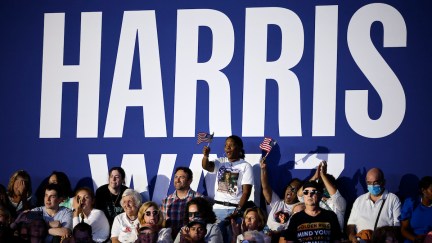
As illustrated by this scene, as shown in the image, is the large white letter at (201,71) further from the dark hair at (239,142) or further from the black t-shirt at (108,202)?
the black t-shirt at (108,202)

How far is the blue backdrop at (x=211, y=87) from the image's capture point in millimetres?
12273

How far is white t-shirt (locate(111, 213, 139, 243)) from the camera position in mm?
11211

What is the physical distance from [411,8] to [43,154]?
16.2 ft

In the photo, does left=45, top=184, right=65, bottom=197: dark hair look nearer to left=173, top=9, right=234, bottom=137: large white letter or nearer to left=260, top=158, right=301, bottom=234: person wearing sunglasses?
left=173, top=9, right=234, bottom=137: large white letter

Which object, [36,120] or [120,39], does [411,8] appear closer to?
[120,39]

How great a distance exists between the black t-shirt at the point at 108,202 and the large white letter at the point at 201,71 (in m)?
1.22

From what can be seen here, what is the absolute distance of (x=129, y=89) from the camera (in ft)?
42.7

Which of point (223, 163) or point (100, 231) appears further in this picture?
point (223, 163)

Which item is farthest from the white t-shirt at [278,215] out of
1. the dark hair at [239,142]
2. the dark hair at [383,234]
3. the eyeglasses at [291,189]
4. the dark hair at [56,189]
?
the dark hair at [56,189]

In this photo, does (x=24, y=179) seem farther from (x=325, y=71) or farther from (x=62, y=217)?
(x=325, y=71)

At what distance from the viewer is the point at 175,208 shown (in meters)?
11.6

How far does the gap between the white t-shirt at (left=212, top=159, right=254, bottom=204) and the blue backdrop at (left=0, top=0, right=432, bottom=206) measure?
52 cm

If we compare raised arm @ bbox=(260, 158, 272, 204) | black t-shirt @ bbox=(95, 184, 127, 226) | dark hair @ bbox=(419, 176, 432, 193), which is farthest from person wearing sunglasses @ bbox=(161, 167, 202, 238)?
dark hair @ bbox=(419, 176, 432, 193)

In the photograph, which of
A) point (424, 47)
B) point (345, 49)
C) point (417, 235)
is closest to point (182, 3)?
Answer: point (345, 49)
